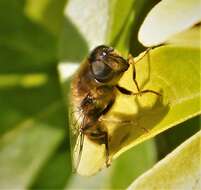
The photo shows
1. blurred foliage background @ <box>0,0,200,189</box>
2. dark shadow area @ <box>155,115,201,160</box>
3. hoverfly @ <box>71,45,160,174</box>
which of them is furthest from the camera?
blurred foliage background @ <box>0,0,200,189</box>

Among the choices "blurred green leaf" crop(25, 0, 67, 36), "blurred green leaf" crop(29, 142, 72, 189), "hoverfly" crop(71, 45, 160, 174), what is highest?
"hoverfly" crop(71, 45, 160, 174)

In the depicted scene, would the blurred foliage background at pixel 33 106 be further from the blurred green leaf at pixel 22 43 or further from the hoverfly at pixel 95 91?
the hoverfly at pixel 95 91

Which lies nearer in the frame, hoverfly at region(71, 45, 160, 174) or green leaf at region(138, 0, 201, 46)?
green leaf at region(138, 0, 201, 46)

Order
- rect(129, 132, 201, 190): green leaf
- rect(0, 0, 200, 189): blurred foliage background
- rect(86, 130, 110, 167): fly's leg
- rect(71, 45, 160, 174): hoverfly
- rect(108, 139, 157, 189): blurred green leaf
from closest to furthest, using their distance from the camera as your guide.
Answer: rect(129, 132, 201, 190): green leaf < rect(86, 130, 110, 167): fly's leg < rect(71, 45, 160, 174): hoverfly < rect(108, 139, 157, 189): blurred green leaf < rect(0, 0, 200, 189): blurred foliage background

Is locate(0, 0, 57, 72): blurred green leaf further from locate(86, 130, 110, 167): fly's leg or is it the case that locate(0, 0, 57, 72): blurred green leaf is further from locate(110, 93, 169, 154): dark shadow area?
locate(110, 93, 169, 154): dark shadow area

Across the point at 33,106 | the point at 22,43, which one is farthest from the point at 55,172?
the point at 22,43

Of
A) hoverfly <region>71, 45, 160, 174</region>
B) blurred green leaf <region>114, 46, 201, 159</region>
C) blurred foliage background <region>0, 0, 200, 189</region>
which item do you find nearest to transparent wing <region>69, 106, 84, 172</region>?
hoverfly <region>71, 45, 160, 174</region>

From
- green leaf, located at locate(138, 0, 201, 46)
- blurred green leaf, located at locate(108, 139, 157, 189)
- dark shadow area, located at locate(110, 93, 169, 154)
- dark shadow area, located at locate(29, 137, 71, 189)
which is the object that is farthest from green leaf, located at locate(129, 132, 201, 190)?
dark shadow area, located at locate(29, 137, 71, 189)

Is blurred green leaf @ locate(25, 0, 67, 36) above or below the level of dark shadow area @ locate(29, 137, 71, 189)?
above
